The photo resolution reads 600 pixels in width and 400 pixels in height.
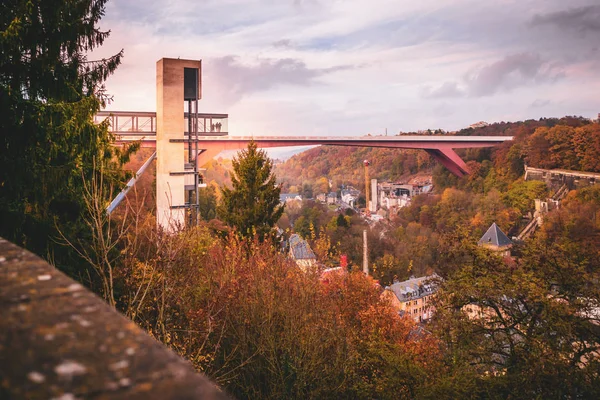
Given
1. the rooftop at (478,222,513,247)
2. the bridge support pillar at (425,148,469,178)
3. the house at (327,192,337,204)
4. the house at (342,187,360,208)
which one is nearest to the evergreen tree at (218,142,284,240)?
the rooftop at (478,222,513,247)

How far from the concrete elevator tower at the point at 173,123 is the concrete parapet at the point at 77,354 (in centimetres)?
1441

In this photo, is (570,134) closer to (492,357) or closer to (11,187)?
(492,357)

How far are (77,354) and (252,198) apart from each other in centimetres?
1556

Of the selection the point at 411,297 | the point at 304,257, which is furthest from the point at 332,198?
the point at 304,257

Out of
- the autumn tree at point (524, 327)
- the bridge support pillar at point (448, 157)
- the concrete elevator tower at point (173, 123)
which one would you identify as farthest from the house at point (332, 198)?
the autumn tree at point (524, 327)

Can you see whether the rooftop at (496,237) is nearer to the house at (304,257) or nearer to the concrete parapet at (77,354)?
the house at (304,257)

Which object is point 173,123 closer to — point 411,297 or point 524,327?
point 524,327

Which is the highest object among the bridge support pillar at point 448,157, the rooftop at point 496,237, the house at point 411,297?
the bridge support pillar at point 448,157

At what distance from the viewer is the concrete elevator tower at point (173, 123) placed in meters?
15.5

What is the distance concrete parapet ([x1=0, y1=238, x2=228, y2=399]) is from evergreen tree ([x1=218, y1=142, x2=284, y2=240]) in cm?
1501

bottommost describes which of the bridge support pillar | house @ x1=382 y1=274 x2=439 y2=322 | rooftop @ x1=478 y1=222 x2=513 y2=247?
house @ x1=382 y1=274 x2=439 y2=322

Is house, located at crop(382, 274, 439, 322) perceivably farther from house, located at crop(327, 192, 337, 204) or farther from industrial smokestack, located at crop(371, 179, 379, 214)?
house, located at crop(327, 192, 337, 204)

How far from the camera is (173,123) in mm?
15922

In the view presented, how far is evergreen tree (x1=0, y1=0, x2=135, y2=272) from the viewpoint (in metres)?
5.88
